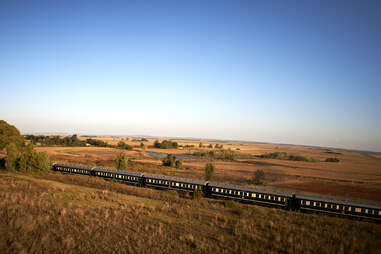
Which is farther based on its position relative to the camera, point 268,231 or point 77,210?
point 77,210

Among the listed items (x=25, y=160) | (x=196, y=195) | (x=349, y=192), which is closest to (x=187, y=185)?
(x=196, y=195)

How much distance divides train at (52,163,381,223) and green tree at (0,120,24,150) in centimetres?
3923

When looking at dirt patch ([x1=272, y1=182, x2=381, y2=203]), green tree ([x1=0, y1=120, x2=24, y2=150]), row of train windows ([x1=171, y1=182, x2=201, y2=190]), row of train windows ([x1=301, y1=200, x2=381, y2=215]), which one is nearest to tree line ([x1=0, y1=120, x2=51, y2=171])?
green tree ([x1=0, y1=120, x2=24, y2=150])

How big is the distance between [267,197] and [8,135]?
63434 millimetres

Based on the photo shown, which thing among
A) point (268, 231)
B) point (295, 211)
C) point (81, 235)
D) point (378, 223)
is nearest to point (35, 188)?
point (81, 235)

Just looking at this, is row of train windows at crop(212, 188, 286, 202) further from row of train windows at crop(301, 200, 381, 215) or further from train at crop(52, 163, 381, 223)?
row of train windows at crop(301, 200, 381, 215)

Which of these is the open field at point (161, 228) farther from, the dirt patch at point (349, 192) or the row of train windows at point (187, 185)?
the dirt patch at point (349, 192)

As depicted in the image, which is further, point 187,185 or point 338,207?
point 187,185

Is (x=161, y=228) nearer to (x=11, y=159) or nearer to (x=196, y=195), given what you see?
(x=196, y=195)

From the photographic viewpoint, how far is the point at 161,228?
652 inches

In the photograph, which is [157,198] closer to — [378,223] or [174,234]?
[174,234]

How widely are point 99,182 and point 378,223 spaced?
3337 centimetres

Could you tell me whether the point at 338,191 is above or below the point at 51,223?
below

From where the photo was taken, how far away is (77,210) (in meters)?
19.0
